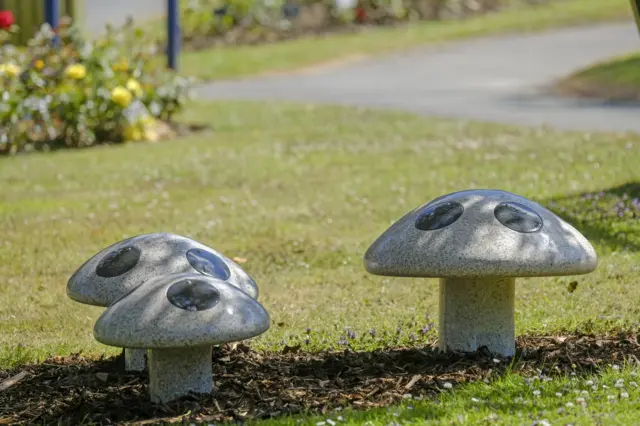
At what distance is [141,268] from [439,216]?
1.39 metres

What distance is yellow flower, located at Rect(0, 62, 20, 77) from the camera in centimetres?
1403

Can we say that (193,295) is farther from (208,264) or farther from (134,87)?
(134,87)

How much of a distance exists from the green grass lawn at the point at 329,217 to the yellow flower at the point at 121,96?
1.74 ft

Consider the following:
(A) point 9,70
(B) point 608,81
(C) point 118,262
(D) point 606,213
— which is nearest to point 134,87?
(A) point 9,70

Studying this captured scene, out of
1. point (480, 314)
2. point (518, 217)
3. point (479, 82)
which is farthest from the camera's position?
point (479, 82)

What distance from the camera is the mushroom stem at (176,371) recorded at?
16.9ft

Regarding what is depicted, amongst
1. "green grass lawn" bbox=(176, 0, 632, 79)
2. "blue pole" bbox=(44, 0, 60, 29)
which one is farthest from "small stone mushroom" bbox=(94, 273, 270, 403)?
"green grass lawn" bbox=(176, 0, 632, 79)

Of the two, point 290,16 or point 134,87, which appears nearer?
point 134,87

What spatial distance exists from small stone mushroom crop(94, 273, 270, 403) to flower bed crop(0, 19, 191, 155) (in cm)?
924

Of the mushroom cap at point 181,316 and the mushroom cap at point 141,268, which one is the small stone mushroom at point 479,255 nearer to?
Result: the mushroom cap at point 141,268

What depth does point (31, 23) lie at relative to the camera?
908 inches

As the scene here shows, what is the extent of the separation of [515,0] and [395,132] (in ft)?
68.3

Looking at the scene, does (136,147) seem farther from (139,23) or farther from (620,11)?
(620,11)

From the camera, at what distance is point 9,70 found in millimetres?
14055
